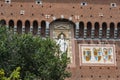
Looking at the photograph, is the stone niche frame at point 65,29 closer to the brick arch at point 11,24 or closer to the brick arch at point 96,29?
the brick arch at point 96,29

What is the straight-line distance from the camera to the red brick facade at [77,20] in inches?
1046

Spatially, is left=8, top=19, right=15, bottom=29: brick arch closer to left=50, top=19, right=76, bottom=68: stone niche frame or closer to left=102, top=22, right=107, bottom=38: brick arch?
left=50, top=19, right=76, bottom=68: stone niche frame

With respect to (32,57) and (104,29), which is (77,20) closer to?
(104,29)

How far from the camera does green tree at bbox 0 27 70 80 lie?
2238 centimetres

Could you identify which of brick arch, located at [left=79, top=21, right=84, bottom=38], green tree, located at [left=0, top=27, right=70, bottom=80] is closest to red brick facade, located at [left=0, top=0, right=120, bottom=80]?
brick arch, located at [left=79, top=21, right=84, bottom=38]

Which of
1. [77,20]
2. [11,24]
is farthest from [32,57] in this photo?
[77,20]

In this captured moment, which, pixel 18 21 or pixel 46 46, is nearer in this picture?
pixel 46 46

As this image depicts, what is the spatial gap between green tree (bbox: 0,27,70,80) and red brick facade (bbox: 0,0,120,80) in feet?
10.6

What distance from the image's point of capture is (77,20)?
1057 inches

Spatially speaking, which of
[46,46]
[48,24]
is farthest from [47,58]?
[48,24]

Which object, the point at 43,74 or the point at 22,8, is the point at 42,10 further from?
the point at 43,74

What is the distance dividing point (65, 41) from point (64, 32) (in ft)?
1.46

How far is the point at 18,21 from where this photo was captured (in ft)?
87.1

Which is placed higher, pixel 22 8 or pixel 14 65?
pixel 22 8
